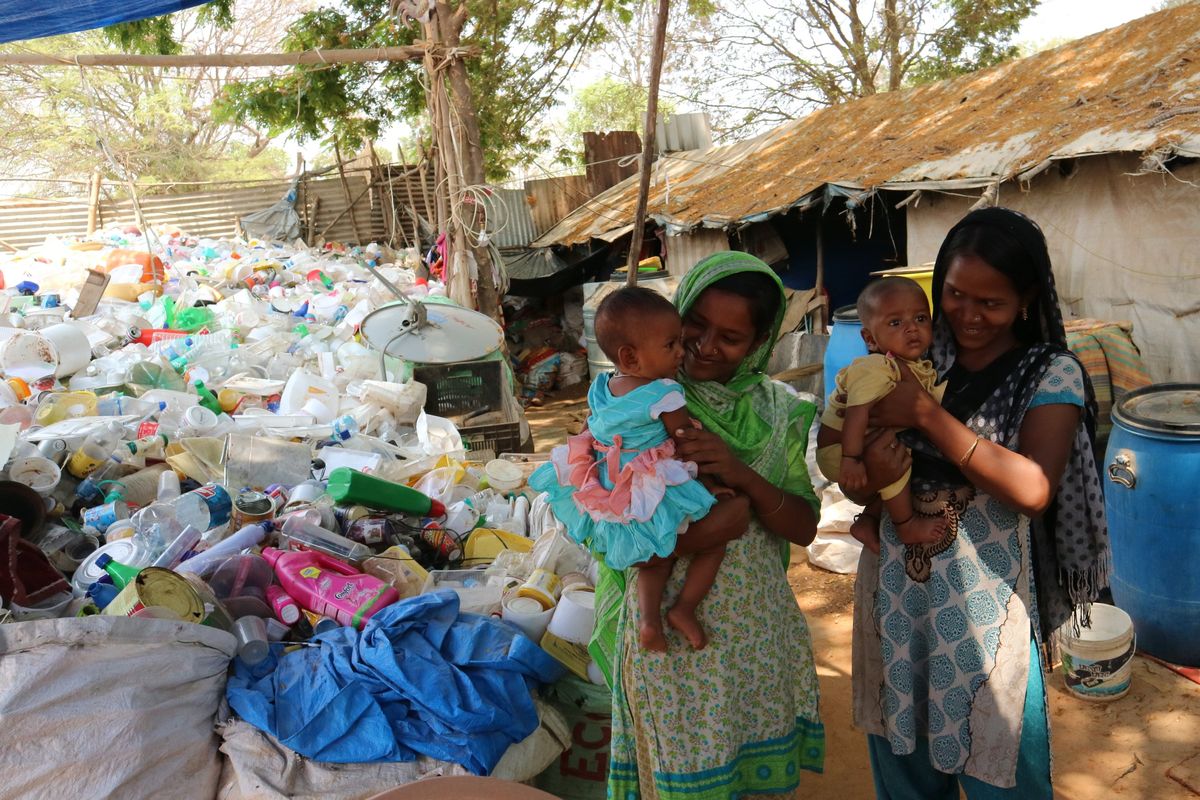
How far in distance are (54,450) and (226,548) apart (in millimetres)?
1283

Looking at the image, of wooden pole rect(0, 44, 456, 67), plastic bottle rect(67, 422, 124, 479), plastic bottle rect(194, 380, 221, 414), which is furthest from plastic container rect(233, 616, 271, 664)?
wooden pole rect(0, 44, 456, 67)

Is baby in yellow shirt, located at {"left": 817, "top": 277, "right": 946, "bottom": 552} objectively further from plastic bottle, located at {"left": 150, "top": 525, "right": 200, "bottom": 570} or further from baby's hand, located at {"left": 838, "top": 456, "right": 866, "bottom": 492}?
plastic bottle, located at {"left": 150, "top": 525, "right": 200, "bottom": 570}

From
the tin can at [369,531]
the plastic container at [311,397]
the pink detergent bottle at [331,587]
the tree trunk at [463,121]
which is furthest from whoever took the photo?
the tree trunk at [463,121]

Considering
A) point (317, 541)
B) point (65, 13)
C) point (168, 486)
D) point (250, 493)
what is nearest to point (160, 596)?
point (317, 541)

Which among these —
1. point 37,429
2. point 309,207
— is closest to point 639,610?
point 37,429

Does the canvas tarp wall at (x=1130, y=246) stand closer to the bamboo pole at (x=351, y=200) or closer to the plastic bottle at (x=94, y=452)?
the plastic bottle at (x=94, y=452)

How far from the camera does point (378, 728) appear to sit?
1990 mm

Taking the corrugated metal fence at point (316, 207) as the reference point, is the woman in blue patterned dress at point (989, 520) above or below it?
below

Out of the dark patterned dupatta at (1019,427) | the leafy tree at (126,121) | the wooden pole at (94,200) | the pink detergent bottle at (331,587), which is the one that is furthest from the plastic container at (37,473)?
the leafy tree at (126,121)

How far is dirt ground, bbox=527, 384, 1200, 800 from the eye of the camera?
104 inches

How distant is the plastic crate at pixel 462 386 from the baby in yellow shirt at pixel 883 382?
359 cm

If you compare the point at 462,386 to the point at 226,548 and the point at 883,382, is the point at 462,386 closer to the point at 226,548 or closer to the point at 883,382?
the point at 226,548

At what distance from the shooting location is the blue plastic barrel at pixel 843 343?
512cm

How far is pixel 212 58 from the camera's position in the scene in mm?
5258
